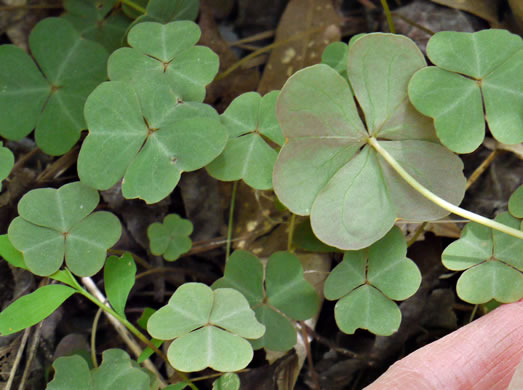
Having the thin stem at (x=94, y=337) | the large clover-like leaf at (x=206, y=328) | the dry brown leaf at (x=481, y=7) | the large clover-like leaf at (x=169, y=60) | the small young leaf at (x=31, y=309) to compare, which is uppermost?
the large clover-like leaf at (x=169, y=60)

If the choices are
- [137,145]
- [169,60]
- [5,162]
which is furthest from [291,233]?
[5,162]

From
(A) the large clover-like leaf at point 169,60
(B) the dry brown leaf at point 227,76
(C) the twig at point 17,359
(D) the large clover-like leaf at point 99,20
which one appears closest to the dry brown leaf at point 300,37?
(B) the dry brown leaf at point 227,76

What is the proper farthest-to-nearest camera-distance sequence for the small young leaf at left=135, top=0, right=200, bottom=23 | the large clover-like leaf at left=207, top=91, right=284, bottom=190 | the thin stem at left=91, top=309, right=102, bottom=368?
the small young leaf at left=135, top=0, right=200, bottom=23 → the thin stem at left=91, top=309, right=102, bottom=368 → the large clover-like leaf at left=207, top=91, right=284, bottom=190

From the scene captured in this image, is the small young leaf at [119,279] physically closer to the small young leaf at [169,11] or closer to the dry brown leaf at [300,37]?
the small young leaf at [169,11]

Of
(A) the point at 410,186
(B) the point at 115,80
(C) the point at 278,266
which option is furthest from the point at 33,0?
(A) the point at 410,186

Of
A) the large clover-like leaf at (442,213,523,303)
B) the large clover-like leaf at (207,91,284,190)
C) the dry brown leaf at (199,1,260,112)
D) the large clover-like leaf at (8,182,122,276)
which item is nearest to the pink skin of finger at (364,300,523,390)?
the large clover-like leaf at (442,213,523,303)

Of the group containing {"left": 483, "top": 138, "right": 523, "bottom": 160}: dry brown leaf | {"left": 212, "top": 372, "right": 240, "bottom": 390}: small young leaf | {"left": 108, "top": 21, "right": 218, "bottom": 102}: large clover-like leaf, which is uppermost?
{"left": 108, "top": 21, "right": 218, "bottom": 102}: large clover-like leaf

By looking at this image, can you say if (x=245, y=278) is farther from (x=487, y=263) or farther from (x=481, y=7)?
(x=481, y=7)

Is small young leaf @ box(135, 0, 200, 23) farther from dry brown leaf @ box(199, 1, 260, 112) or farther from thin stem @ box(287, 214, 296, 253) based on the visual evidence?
thin stem @ box(287, 214, 296, 253)
